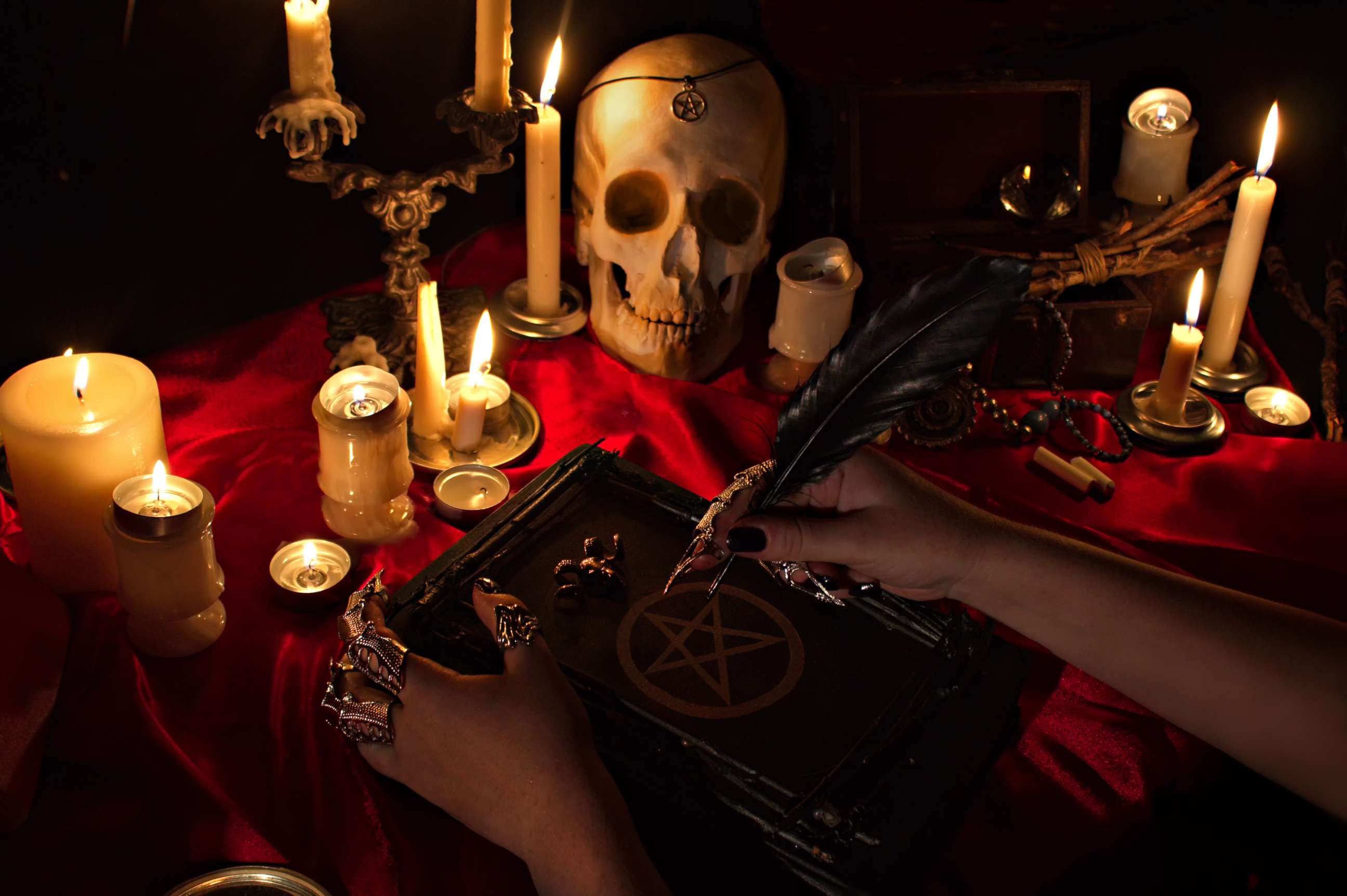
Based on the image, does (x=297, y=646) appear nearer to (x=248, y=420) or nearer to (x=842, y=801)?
(x=248, y=420)

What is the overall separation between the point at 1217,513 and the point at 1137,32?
41.3 inches

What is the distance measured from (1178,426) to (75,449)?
62.1 inches

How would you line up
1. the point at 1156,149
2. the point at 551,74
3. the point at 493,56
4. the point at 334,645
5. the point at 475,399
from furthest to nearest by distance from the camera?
the point at 1156,149
the point at 551,74
the point at 475,399
the point at 493,56
the point at 334,645

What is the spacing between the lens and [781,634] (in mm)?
1342

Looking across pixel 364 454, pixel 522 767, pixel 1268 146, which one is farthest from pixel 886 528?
pixel 1268 146

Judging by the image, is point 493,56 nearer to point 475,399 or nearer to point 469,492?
point 475,399

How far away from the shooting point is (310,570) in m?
1.48

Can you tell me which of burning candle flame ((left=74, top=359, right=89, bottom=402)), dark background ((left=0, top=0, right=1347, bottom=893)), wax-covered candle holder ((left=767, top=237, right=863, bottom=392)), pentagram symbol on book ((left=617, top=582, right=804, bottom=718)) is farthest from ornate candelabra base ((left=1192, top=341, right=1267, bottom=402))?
burning candle flame ((left=74, top=359, right=89, bottom=402))

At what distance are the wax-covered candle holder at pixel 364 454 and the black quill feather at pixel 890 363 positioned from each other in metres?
0.50

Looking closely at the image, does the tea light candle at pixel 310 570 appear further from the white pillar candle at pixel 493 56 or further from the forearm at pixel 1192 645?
the forearm at pixel 1192 645

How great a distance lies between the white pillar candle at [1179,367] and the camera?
1786 mm

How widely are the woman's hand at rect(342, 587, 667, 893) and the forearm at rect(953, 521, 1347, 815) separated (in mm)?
469

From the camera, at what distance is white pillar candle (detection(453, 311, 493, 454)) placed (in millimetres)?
1671

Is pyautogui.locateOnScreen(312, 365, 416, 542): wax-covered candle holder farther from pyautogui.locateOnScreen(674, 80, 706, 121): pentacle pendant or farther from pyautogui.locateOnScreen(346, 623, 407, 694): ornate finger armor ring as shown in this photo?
pyautogui.locateOnScreen(674, 80, 706, 121): pentacle pendant
